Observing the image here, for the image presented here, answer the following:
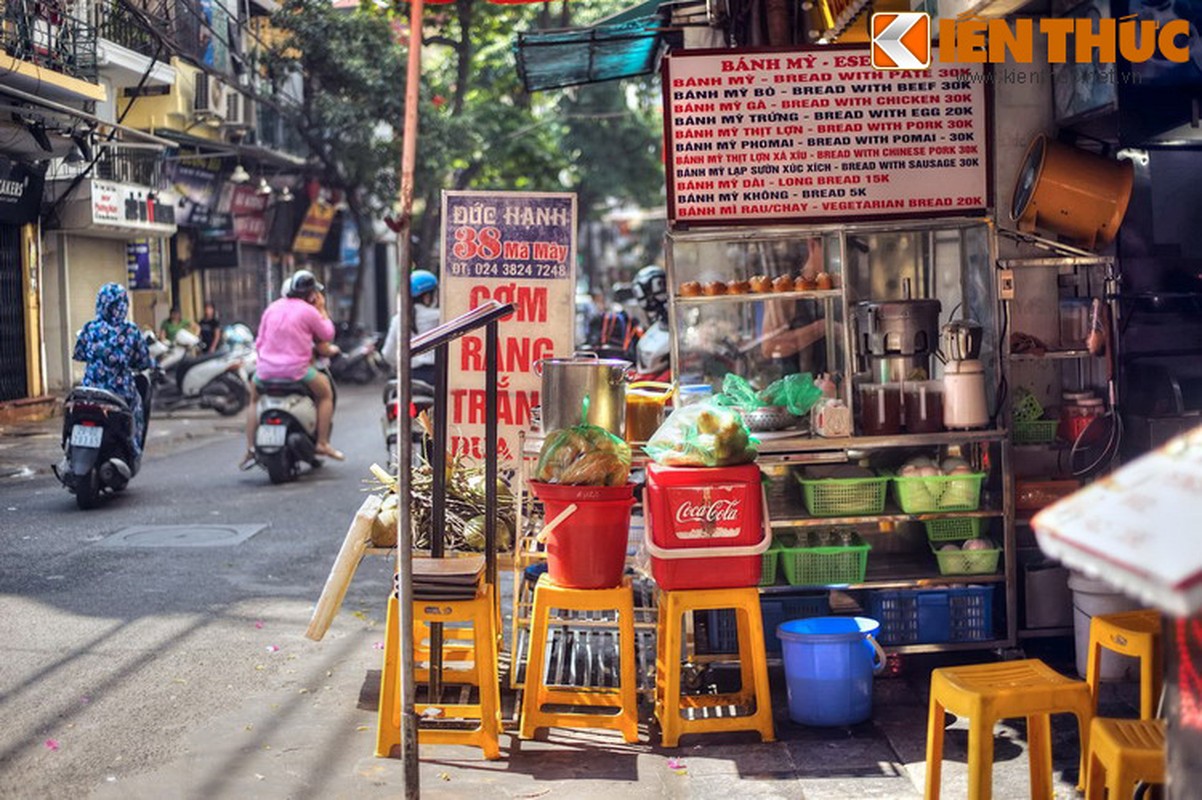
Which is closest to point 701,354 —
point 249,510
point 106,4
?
point 249,510

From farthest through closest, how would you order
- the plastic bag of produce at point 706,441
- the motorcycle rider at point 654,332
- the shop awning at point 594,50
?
the motorcycle rider at point 654,332
the shop awning at point 594,50
the plastic bag of produce at point 706,441

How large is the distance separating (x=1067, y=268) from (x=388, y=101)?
68.0ft

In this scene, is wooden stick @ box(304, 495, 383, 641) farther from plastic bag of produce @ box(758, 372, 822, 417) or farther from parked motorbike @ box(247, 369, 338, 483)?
parked motorbike @ box(247, 369, 338, 483)

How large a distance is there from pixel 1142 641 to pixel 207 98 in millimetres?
21674

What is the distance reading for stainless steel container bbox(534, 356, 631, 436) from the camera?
6375 mm

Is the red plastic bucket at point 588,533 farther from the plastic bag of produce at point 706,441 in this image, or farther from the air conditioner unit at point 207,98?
the air conditioner unit at point 207,98

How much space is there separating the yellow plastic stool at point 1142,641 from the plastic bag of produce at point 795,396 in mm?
2144

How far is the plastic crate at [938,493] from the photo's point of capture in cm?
666

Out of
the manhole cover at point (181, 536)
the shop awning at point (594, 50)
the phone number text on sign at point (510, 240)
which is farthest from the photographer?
the manhole cover at point (181, 536)

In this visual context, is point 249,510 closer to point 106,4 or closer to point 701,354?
point 701,354

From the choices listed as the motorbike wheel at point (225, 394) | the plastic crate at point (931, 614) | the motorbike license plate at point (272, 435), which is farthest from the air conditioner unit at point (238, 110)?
the plastic crate at point (931, 614)

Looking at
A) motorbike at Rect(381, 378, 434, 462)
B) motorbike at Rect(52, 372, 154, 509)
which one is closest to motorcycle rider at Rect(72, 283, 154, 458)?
motorbike at Rect(52, 372, 154, 509)

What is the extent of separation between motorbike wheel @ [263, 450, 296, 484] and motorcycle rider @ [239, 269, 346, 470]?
1.01ft

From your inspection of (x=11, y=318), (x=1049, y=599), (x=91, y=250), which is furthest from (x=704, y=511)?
(x=91, y=250)
